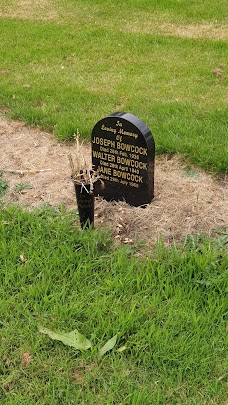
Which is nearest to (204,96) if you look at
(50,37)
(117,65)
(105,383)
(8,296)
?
(117,65)

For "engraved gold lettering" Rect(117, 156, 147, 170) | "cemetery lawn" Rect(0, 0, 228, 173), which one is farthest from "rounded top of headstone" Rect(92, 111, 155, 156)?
"cemetery lawn" Rect(0, 0, 228, 173)

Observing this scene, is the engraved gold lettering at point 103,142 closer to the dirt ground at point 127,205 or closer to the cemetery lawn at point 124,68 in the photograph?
the dirt ground at point 127,205

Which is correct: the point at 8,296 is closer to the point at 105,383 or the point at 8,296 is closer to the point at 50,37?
the point at 105,383

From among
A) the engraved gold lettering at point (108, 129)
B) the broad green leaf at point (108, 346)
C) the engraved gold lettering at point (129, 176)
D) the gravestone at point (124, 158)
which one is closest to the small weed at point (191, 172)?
the gravestone at point (124, 158)

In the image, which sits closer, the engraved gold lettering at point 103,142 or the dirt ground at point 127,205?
the dirt ground at point 127,205

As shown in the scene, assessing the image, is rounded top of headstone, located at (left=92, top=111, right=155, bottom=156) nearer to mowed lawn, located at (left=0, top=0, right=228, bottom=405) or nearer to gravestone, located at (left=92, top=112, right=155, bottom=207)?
gravestone, located at (left=92, top=112, right=155, bottom=207)

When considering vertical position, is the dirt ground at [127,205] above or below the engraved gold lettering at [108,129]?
below

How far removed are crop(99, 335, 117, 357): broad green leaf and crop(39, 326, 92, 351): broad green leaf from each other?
7 cm

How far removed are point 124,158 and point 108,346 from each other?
1437mm

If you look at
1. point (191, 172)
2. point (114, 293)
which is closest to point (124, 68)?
point (191, 172)

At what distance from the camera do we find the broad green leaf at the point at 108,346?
2699mm

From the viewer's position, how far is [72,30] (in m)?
7.78

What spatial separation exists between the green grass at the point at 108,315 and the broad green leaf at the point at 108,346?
1.0 inches

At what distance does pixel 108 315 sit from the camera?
2896mm
